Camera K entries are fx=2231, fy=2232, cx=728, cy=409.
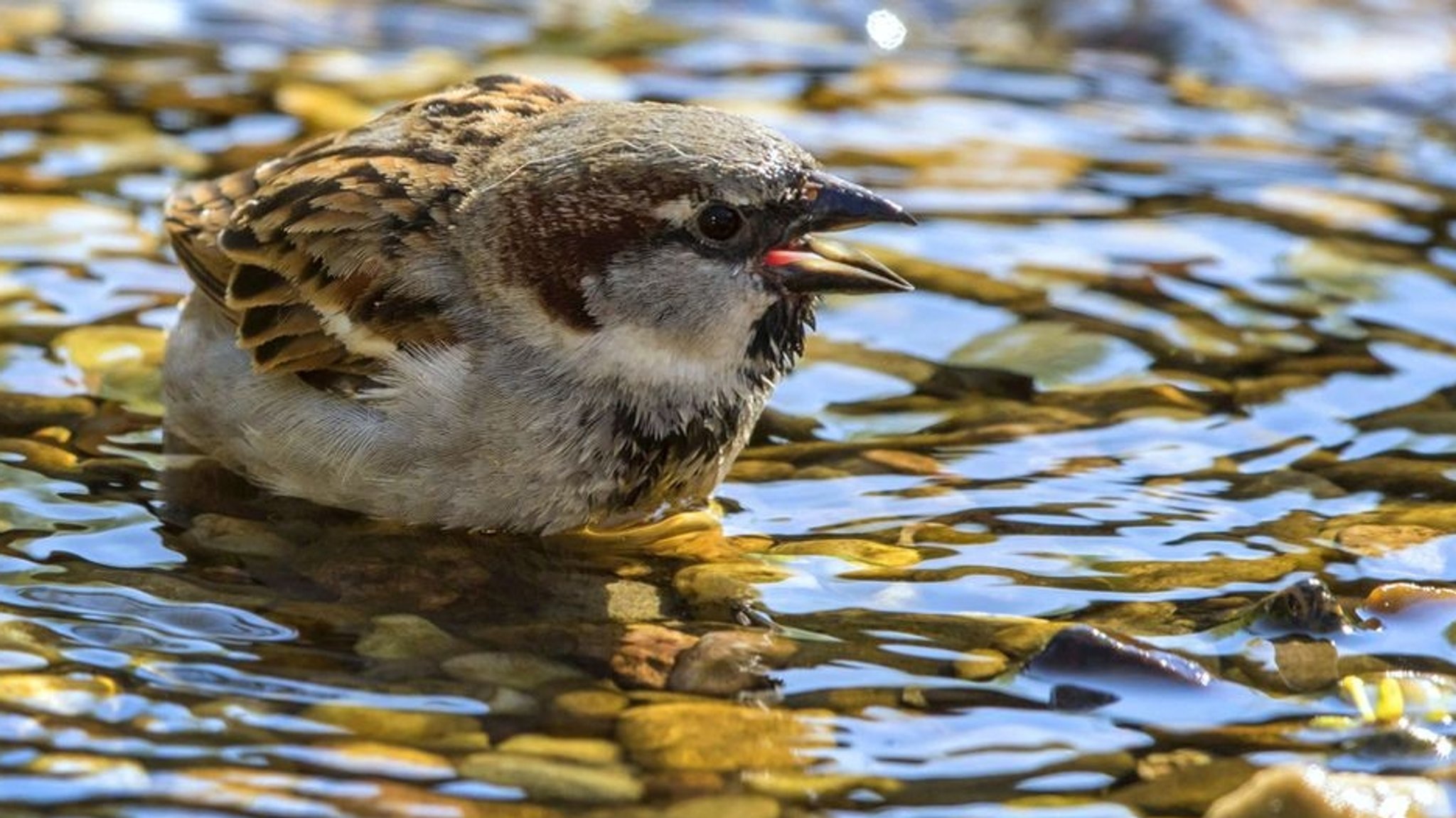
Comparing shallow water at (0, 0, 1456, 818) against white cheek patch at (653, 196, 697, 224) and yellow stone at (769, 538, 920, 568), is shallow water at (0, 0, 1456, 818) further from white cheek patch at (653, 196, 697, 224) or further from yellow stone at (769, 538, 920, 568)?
white cheek patch at (653, 196, 697, 224)

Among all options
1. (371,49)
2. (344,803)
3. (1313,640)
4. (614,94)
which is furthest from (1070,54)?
(344,803)

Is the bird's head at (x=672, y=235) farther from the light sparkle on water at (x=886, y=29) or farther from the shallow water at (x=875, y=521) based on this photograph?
the light sparkle on water at (x=886, y=29)

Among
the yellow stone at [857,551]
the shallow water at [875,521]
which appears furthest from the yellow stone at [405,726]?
the yellow stone at [857,551]

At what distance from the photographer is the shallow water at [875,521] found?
14.6ft

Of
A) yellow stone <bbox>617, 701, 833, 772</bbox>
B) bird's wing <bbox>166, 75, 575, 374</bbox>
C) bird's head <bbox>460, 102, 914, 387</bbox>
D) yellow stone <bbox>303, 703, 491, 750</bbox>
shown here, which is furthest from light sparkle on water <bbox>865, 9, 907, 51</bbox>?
yellow stone <bbox>303, 703, 491, 750</bbox>

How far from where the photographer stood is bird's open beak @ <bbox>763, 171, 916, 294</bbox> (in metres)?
5.55

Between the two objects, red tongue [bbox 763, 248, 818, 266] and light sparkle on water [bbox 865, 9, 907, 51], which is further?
light sparkle on water [bbox 865, 9, 907, 51]

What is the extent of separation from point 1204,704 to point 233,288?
2.93 m

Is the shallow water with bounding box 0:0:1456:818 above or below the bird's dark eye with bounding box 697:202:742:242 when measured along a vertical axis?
below

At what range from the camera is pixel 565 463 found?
5.67 m

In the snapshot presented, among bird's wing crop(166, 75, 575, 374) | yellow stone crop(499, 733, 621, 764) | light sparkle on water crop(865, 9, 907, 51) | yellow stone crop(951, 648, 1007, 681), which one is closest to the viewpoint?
yellow stone crop(499, 733, 621, 764)

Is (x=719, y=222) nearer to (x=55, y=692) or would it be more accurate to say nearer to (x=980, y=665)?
(x=980, y=665)

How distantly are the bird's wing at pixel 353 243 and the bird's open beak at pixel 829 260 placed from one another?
910 mm

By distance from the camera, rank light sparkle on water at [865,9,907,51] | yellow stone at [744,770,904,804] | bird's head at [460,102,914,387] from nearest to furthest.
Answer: yellow stone at [744,770,904,804] < bird's head at [460,102,914,387] < light sparkle on water at [865,9,907,51]
